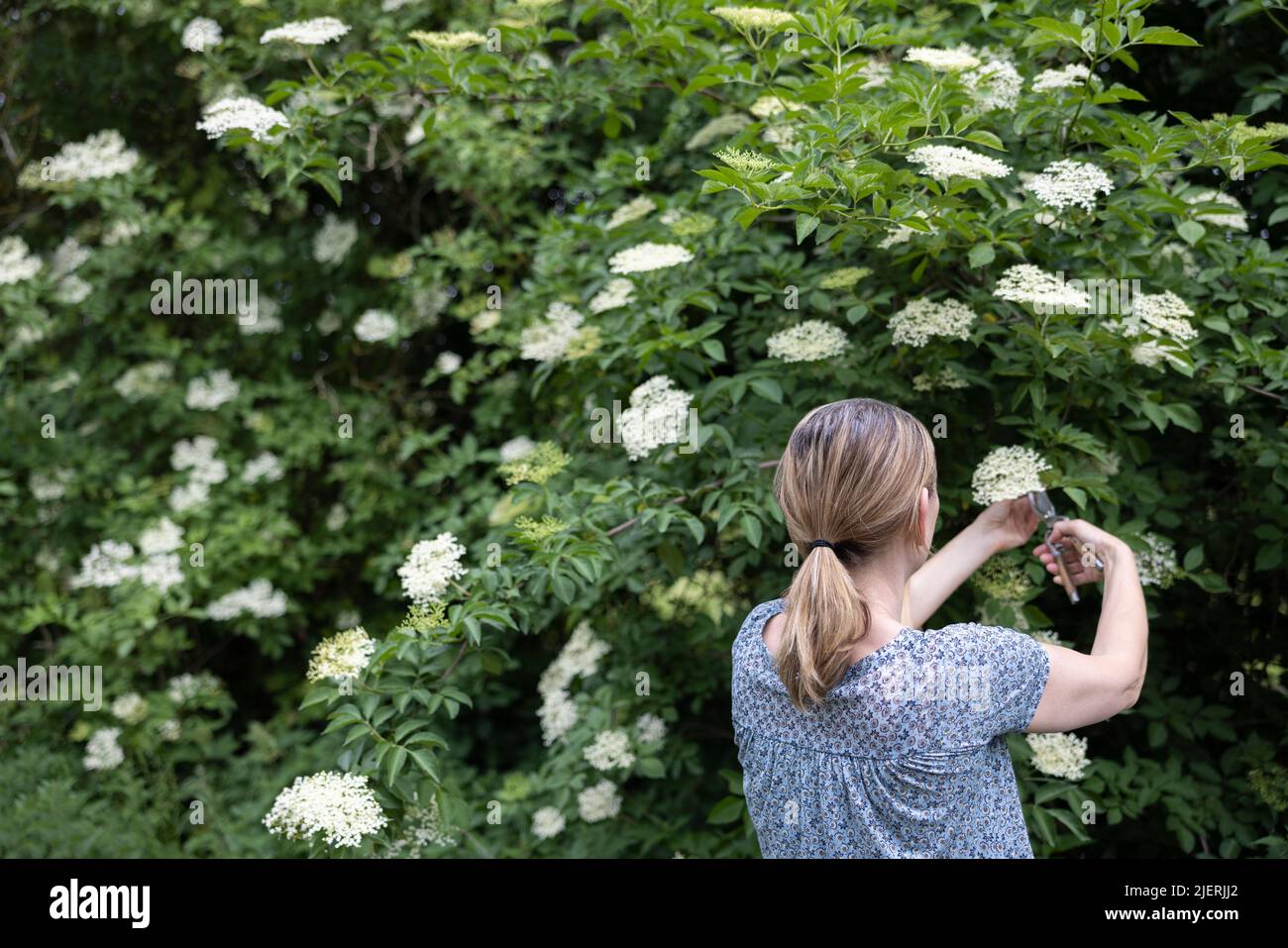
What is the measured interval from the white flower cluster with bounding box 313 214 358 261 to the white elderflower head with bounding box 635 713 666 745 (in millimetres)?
2537

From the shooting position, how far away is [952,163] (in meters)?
2.15

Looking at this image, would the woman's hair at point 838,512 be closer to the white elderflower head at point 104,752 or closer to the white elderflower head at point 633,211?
the white elderflower head at point 633,211

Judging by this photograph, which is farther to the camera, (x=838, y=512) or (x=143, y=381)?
(x=143, y=381)

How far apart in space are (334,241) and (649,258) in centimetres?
231

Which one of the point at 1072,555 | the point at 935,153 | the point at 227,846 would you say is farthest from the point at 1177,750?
the point at 227,846

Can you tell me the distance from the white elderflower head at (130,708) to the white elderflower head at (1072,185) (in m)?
3.60

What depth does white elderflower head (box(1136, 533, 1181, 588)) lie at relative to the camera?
2459mm

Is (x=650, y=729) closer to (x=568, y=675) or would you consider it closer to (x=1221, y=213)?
(x=568, y=675)

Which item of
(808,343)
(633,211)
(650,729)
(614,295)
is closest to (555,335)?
(614,295)

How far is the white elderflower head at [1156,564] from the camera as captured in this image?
2.46 meters

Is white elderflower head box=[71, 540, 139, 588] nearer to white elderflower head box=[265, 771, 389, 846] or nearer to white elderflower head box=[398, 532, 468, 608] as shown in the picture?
white elderflower head box=[398, 532, 468, 608]

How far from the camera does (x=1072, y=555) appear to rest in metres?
1.91

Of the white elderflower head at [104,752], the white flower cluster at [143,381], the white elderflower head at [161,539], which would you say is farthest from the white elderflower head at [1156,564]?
the white flower cluster at [143,381]
